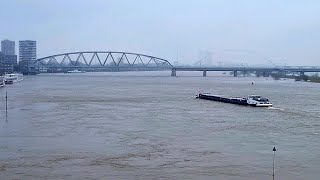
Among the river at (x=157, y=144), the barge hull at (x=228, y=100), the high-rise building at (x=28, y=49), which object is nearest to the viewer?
the river at (x=157, y=144)

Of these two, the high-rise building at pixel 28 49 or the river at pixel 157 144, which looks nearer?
the river at pixel 157 144

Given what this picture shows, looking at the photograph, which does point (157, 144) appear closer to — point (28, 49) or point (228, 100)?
point (228, 100)

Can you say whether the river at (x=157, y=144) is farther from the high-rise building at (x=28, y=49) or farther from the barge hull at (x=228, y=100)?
the high-rise building at (x=28, y=49)

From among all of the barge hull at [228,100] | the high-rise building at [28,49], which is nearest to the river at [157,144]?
the barge hull at [228,100]

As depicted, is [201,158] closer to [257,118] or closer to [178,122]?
[178,122]

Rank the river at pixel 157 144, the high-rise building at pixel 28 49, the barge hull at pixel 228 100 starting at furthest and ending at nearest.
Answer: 1. the high-rise building at pixel 28 49
2. the barge hull at pixel 228 100
3. the river at pixel 157 144

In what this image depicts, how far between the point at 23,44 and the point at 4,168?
263 ft

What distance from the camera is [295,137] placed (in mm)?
9906

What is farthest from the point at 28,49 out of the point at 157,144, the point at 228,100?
the point at 157,144

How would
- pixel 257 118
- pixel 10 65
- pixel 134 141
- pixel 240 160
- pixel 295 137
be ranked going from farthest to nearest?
pixel 10 65 → pixel 257 118 → pixel 295 137 → pixel 134 141 → pixel 240 160

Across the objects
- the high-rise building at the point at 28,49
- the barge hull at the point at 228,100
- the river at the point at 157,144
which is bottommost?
the river at the point at 157,144

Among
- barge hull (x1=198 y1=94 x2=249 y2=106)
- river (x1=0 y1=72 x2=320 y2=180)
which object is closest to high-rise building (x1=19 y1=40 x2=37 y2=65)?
barge hull (x1=198 y1=94 x2=249 y2=106)

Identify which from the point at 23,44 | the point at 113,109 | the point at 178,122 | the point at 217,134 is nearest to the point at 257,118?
the point at 178,122

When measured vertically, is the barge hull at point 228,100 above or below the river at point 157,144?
above
